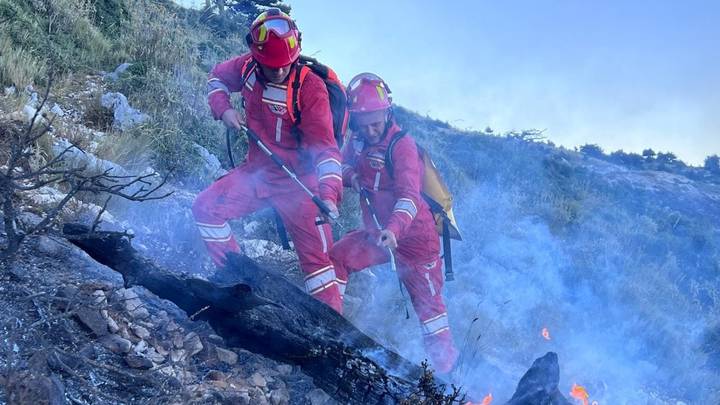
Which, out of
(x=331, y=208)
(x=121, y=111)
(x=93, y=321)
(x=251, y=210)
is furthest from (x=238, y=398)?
(x=121, y=111)

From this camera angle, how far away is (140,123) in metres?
6.09

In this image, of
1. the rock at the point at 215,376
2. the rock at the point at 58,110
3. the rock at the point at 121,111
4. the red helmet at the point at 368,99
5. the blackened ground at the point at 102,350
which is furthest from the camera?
the rock at the point at 121,111

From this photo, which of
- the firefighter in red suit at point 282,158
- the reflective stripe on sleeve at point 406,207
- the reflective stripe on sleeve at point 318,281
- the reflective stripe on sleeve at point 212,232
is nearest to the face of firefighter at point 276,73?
the firefighter in red suit at point 282,158

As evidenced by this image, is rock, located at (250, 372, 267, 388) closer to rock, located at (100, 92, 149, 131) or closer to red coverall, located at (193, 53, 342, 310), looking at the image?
red coverall, located at (193, 53, 342, 310)

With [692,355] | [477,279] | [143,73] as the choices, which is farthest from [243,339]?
[692,355]

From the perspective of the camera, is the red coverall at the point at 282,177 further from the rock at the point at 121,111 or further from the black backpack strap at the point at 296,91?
the rock at the point at 121,111

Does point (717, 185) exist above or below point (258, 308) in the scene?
above

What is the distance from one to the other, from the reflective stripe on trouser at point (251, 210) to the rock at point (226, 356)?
1.07 m

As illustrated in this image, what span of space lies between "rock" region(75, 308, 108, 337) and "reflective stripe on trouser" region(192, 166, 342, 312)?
1.42m

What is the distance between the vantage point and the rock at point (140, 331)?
318 centimetres

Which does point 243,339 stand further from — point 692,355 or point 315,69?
point 692,355

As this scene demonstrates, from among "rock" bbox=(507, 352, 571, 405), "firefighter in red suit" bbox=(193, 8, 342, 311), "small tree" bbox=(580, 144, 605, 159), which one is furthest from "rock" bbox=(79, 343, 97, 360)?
"small tree" bbox=(580, 144, 605, 159)

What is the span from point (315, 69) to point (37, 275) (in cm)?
244

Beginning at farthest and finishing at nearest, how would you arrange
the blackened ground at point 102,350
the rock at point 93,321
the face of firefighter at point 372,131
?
the face of firefighter at point 372,131 < the rock at point 93,321 < the blackened ground at point 102,350
